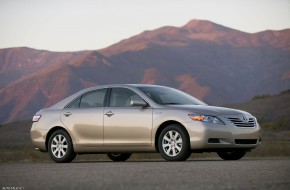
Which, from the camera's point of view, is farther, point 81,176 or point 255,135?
point 255,135

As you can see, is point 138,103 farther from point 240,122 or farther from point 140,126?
point 240,122

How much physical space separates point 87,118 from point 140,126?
1.32 metres

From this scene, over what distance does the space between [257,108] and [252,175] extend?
176 feet

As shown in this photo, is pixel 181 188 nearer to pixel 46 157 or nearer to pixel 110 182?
pixel 110 182

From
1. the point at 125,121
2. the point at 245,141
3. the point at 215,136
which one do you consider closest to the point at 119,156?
the point at 125,121

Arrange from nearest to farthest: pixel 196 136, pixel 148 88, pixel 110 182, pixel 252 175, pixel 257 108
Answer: pixel 110 182, pixel 252 175, pixel 196 136, pixel 148 88, pixel 257 108

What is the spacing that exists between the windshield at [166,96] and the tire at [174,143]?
2.47ft

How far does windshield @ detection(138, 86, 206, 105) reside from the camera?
46.5 ft

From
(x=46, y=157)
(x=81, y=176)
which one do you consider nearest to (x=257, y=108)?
(x=46, y=157)

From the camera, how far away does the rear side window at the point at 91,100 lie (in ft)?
48.6

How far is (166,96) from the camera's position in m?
14.4

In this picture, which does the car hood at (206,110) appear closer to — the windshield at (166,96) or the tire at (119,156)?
the windshield at (166,96)

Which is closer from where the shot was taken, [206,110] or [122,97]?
[206,110]

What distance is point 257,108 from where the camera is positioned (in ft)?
205
